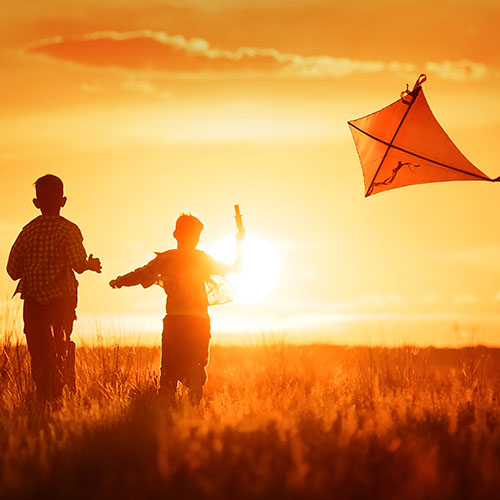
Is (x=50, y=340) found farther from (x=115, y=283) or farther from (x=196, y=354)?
(x=196, y=354)

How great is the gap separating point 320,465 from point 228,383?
482cm

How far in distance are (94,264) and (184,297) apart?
2.98 ft

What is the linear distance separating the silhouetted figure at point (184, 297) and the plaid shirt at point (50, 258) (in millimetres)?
446

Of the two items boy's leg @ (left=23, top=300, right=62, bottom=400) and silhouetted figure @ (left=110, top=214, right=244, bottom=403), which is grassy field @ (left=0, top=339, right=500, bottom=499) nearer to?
boy's leg @ (left=23, top=300, right=62, bottom=400)

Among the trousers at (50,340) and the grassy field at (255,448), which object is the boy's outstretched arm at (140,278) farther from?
the grassy field at (255,448)

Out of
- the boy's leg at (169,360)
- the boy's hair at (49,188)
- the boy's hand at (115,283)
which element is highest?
the boy's hair at (49,188)

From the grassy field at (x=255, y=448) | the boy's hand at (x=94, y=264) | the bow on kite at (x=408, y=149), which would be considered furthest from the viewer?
the bow on kite at (x=408, y=149)

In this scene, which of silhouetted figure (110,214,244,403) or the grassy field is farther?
silhouetted figure (110,214,244,403)

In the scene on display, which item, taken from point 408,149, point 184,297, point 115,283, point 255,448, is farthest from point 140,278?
point 408,149

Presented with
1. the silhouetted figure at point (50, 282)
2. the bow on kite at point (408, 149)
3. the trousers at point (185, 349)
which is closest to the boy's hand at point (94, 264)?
the silhouetted figure at point (50, 282)

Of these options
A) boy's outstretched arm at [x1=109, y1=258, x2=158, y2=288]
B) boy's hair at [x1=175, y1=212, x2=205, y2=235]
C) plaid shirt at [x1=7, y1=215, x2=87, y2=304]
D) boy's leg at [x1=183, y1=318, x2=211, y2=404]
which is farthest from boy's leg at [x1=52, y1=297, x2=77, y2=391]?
boy's hair at [x1=175, y1=212, x2=205, y2=235]

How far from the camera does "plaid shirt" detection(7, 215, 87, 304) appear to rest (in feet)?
25.8

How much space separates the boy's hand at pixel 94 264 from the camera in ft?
25.5

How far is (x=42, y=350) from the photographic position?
7.98 metres
